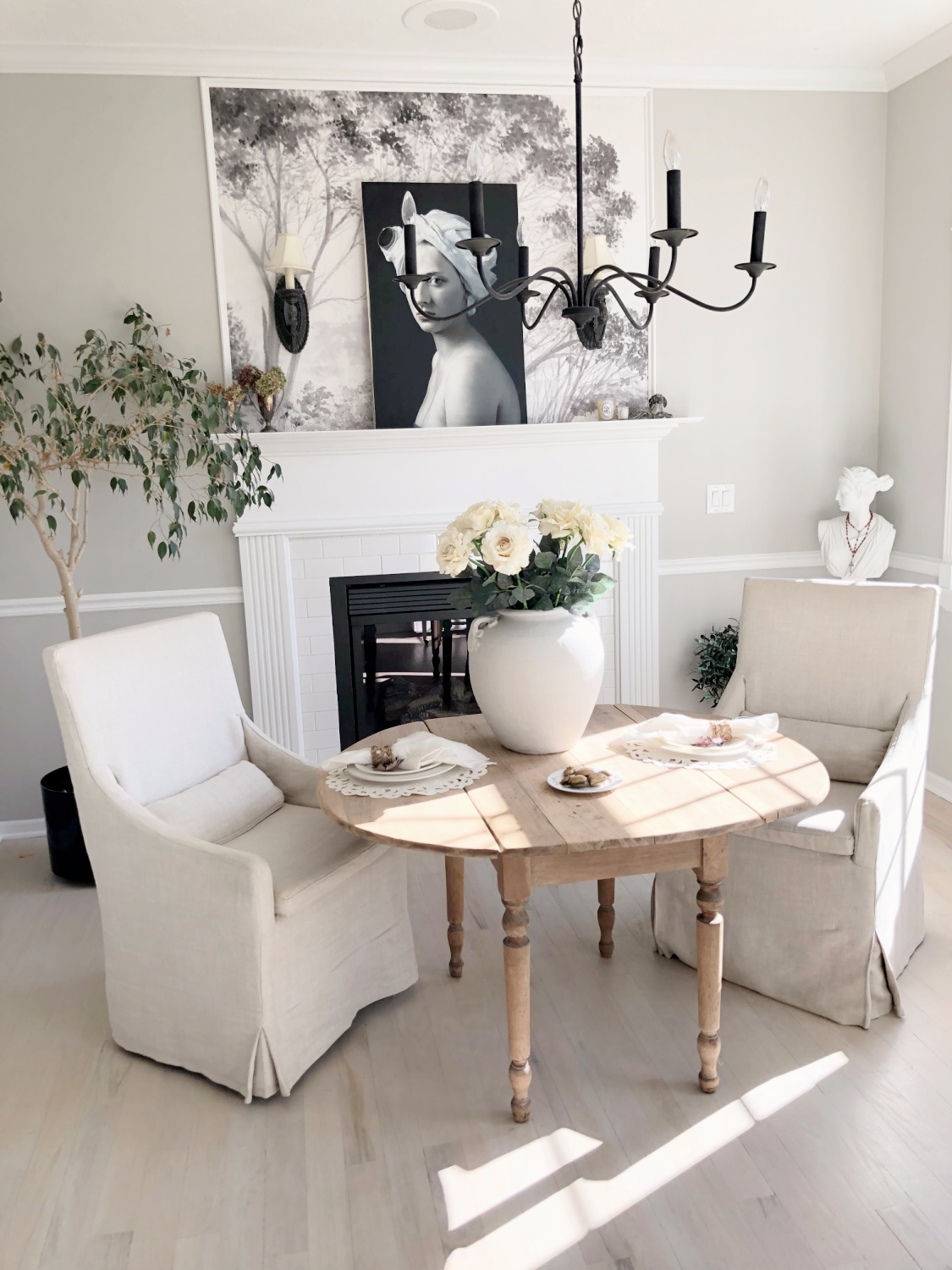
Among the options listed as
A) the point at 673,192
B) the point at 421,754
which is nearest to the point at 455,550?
the point at 421,754

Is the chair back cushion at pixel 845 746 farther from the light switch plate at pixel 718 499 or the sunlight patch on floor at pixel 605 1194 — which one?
the light switch plate at pixel 718 499

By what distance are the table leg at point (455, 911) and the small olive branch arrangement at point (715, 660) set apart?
1.71 m

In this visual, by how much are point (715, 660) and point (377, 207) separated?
6.96ft

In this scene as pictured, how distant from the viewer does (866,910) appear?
2207 mm

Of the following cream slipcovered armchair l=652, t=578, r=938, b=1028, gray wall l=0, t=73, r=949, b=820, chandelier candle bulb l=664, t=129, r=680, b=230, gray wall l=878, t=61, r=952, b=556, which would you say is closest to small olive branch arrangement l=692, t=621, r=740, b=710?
gray wall l=0, t=73, r=949, b=820

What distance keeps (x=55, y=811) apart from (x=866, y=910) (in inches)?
98.0

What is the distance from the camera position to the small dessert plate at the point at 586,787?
6.39 ft

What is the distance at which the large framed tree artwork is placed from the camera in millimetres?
3441

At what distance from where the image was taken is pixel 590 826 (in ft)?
5.89

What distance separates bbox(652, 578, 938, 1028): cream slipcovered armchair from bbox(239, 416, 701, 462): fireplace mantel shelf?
1.08 m

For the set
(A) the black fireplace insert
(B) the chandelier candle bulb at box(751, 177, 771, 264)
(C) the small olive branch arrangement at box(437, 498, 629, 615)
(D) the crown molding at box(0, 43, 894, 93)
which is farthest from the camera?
(A) the black fireplace insert

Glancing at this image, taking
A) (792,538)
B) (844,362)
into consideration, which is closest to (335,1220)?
(792,538)

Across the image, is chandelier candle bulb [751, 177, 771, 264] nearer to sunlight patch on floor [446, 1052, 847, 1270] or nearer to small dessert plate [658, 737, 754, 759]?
small dessert plate [658, 737, 754, 759]

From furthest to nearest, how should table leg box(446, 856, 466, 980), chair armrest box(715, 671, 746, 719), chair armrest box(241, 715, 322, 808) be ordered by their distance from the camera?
chair armrest box(715, 671, 746, 719), chair armrest box(241, 715, 322, 808), table leg box(446, 856, 466, 980)
